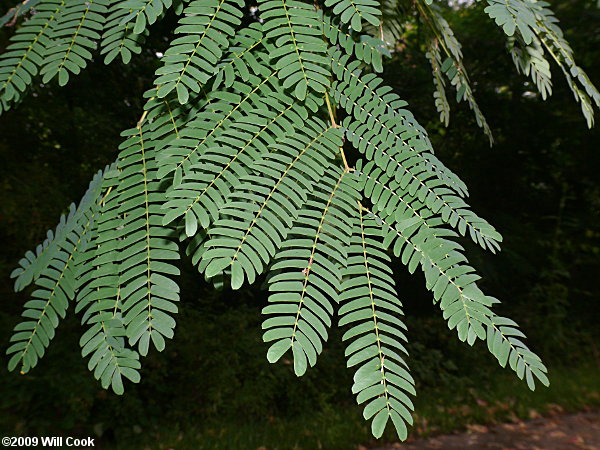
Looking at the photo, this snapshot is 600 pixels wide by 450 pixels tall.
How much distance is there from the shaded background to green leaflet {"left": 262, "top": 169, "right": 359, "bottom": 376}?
1973 millimetres

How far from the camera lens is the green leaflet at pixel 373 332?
656 millimetres

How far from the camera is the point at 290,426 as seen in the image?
5.01 metres

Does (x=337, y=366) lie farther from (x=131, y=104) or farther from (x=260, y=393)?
(x=131, y=104)

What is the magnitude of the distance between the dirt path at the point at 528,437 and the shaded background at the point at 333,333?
0.60 feet

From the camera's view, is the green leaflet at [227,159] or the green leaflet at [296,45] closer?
the green leaflet at [227,159]

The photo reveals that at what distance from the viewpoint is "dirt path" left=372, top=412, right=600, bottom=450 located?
190 inches

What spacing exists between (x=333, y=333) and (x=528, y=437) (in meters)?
2.55

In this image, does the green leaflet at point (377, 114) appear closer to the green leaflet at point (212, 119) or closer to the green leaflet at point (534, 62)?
the green leaflet at point (212, 119)

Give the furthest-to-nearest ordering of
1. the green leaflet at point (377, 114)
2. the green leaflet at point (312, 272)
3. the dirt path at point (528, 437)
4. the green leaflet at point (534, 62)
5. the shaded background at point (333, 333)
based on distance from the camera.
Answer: the dirt path at point (528, 437), the shaded background at point (333, 333), the green leaflet at point (534, 62), the green leaflet at point (377, 114), the green leaflet at point (312, 272)

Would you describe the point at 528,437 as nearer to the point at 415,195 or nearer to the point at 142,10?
the point at 415,195

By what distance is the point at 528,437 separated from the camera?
5.06 m

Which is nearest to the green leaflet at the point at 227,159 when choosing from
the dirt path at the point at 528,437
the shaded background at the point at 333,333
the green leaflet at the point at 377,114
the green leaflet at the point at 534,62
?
the green leaflet at the point at 377,114

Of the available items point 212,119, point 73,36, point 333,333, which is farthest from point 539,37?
point 333,333

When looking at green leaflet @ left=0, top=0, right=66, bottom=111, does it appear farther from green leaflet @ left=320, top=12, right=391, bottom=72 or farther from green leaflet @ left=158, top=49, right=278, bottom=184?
green leaflet @ left=320, top=12, right=391, bottom=72
